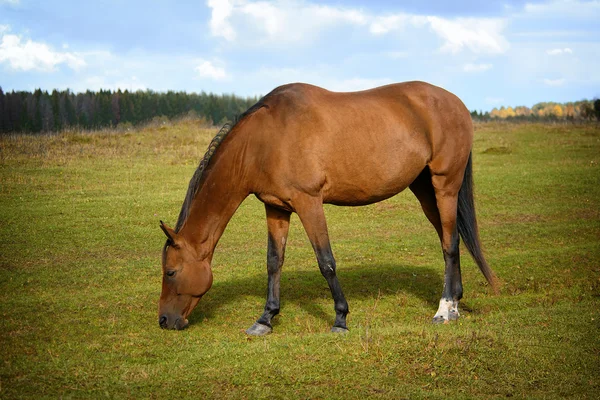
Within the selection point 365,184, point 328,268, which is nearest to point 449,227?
point 365,184

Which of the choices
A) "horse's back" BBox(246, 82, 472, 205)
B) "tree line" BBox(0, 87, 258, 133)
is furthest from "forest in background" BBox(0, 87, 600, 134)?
"horse's back" BBox(246, 82, 472, 205)

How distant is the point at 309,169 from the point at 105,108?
194 ft

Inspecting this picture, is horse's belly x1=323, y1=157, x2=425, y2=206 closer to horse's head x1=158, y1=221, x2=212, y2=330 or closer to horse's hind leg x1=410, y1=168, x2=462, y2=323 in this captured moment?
horse's hind leg x1=410, y1=168, x2=462, y2=323

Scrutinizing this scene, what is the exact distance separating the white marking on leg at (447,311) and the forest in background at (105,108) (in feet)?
153

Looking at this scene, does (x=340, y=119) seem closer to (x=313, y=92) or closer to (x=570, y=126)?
(x=313, y=92)

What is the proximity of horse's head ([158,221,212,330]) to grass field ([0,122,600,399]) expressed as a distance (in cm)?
29

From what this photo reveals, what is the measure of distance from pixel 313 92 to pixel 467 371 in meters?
3.67

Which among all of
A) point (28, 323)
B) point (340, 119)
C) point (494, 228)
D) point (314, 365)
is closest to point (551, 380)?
point (314, 365)

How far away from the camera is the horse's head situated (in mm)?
6832

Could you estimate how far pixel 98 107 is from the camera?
2461 inches

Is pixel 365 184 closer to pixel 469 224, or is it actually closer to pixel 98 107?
pixel 469 224

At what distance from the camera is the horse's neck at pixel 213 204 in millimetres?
6969

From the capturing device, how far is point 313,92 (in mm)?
7418

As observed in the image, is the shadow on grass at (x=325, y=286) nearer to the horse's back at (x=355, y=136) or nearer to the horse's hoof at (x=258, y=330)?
the horse's hoof at (x=258, y=330)
